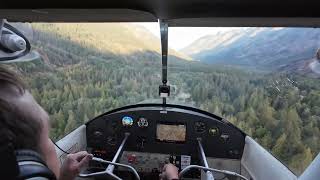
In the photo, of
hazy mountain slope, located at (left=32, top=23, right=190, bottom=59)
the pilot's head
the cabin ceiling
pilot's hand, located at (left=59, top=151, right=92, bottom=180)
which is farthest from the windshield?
the pilot's head

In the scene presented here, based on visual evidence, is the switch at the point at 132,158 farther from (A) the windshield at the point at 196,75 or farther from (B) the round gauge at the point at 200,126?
(B) the round gauge at the point at 200,126

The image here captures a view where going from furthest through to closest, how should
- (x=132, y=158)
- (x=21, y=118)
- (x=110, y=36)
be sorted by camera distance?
(x=132, y=158) < (x=110, y=36) < (x=21, y=118)

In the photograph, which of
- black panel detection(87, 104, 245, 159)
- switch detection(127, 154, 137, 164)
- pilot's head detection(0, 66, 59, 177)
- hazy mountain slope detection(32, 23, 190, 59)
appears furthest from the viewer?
switch detection(127, 154, 137, 164)

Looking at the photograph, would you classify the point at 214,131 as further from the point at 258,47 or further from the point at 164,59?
the point at 258,47

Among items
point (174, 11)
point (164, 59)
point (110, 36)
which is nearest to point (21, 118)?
point (174, 11)

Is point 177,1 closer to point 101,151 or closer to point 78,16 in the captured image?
point 78,16

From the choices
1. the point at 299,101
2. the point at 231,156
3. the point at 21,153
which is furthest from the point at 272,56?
the point at 21,153

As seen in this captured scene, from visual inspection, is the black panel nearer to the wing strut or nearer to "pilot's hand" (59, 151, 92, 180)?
the wing strut
